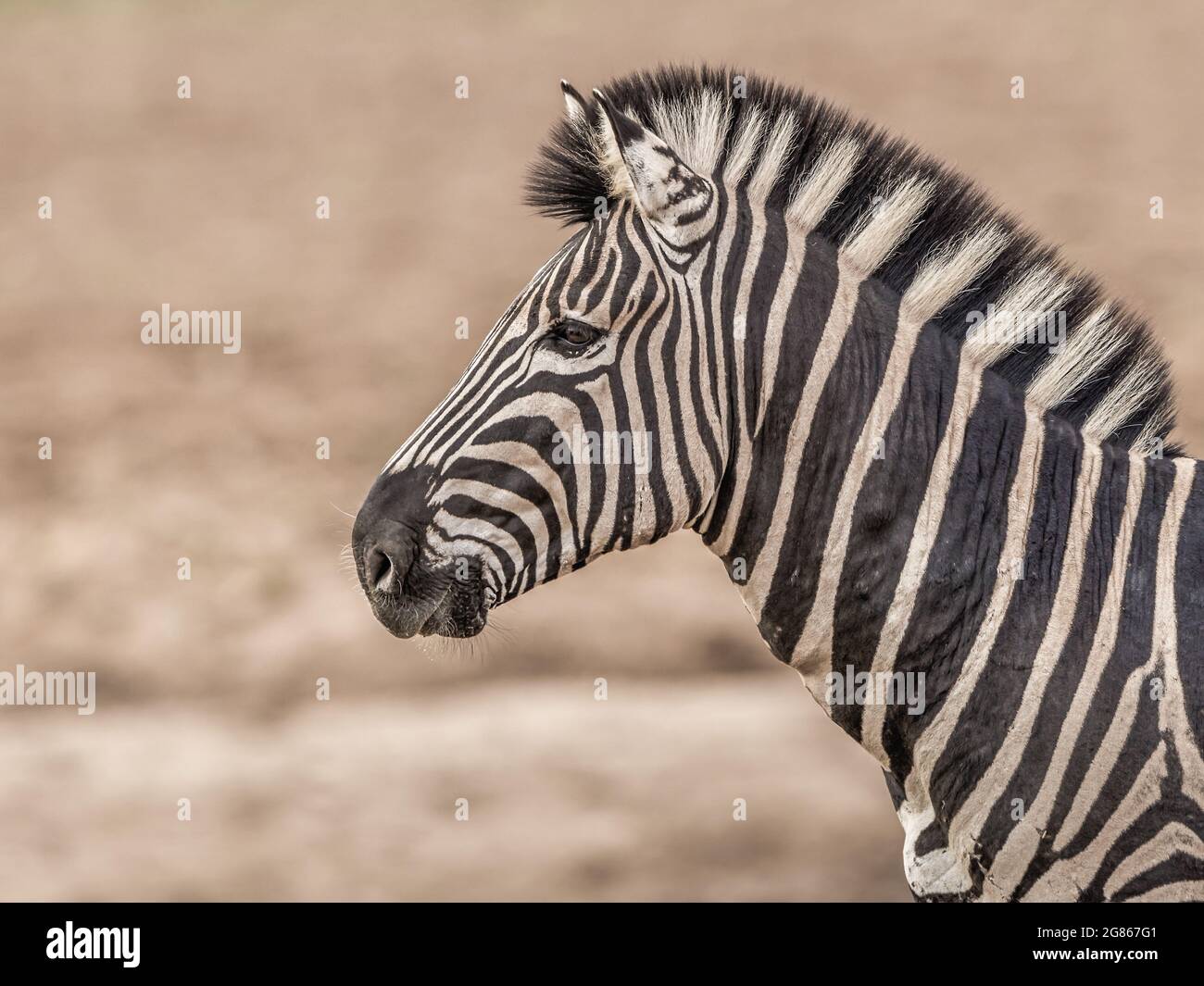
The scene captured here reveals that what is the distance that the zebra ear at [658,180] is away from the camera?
3.93m

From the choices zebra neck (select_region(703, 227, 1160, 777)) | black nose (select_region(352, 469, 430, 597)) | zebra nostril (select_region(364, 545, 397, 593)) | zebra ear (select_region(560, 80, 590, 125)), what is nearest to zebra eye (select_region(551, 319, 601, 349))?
zebra neck (select_region(703, 227, 1160, 777))

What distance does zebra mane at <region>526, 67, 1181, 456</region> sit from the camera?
13.6 ft

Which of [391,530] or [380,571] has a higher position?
[391,530]

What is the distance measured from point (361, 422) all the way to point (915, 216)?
13823 mm

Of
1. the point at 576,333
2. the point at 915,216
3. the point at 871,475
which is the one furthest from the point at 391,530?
the point at 915,216

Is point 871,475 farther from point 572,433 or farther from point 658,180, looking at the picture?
point 658,180

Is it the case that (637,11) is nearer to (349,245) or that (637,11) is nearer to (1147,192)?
(349,245)

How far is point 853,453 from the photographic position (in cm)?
399

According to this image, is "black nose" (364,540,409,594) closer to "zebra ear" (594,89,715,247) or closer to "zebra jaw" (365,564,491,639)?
"zebra jaw" (365,564,491,639)

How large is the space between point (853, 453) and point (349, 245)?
1562 cm

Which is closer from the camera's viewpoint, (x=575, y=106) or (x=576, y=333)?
(x=576, y=333)

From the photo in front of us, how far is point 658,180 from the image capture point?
3.96 m

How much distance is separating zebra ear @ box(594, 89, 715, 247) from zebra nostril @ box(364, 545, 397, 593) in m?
1.34

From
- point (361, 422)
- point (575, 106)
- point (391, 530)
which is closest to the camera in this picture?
point (391, 530)
